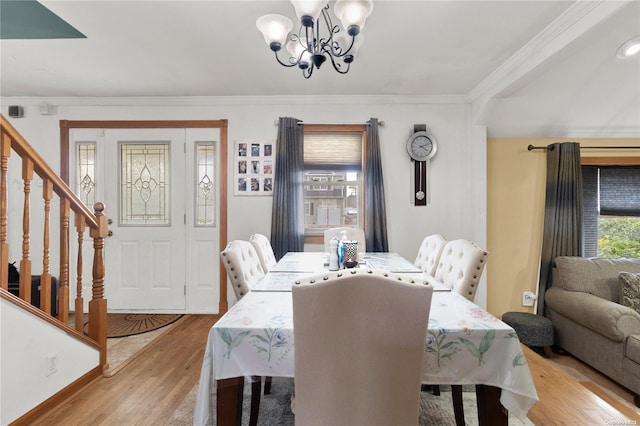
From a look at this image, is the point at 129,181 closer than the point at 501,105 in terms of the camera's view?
No

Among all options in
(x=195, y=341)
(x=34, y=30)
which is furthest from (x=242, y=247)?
(x=34, y=30)

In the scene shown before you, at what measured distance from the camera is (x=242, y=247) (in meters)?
1.88

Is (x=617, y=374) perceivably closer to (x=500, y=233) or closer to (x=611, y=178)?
(x=500, y=233)

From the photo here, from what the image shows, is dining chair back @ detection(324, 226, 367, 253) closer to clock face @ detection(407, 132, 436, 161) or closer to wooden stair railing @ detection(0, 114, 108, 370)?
clock face @ detection(407, 132, 436, 161)

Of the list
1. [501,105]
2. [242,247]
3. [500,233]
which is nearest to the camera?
[242,247]

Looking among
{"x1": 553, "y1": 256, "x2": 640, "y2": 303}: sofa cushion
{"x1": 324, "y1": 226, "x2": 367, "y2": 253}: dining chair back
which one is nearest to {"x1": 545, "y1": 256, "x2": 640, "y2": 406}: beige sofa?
{"x1": 553, "y1": 256, "x2": 640, "y2": 303}: sofa cushion

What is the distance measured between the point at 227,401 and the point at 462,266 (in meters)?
1.40

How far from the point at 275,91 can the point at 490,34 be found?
6.61 feet

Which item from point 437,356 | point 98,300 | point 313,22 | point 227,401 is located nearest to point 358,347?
point 437,356

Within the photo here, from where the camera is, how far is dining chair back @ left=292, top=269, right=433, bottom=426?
0.93 meters

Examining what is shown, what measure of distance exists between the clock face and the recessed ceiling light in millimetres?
1549

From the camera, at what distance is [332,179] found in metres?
3.51

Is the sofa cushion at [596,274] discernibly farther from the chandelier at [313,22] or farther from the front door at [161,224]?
the front door at [161,224]

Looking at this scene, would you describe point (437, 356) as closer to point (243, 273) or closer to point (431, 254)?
point (243, 273)
